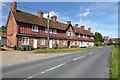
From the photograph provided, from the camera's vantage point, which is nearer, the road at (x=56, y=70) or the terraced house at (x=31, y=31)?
Answer: the road at (x=56, y=70)

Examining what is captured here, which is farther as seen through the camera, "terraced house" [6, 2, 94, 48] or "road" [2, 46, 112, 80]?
"terraced house" [6, 2, 94, 48]

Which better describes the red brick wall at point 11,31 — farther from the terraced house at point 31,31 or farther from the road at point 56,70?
the road at point 56,70

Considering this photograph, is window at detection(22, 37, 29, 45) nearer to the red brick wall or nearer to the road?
the red brick wall

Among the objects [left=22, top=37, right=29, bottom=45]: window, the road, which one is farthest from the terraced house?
the road

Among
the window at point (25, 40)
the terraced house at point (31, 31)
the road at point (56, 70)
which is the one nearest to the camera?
the road at point (56, 70)

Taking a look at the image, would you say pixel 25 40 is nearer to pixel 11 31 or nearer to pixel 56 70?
pixel 11 31

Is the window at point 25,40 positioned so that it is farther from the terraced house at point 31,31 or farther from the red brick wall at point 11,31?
the red brick wall at point 11,31

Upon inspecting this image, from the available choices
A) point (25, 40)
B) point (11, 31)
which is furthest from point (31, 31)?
point (11, 31)

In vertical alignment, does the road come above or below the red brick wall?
below

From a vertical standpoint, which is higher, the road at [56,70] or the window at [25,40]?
the window at [25,40]

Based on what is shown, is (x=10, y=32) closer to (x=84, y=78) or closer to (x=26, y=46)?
(x=26, y=46)

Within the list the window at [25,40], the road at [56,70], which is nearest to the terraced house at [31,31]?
the window at [25,40]

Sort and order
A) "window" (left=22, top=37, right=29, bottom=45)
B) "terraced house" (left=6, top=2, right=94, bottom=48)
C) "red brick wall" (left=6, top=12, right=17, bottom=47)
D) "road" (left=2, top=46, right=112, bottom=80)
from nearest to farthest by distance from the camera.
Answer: "road" (left=2, top=46, right=112, bottom=80), "red brick wall" (left=6, top=12, right=17, bottom=47), "terraced house" (left=6, top=2, right=94, bottom=48), "window" (left=22, top=37, right=29, bottom=45)

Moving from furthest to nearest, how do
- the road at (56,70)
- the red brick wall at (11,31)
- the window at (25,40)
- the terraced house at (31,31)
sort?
the window at (25,40) < the terraced house at (31,31) < the red brick wall at (11,31) < the road at (56,70)
